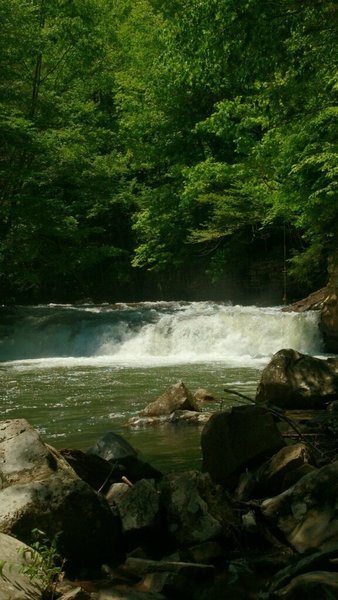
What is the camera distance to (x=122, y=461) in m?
5.12

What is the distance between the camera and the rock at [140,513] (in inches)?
157

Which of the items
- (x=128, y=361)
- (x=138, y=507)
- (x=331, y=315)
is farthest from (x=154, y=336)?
(x=138, y=507)

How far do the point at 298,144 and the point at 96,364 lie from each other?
707 centimetres

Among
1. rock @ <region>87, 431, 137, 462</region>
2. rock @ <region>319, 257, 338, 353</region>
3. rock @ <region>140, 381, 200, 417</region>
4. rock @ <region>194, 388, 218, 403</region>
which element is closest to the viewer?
rock @ <region>87, 431, 137, 462</region>

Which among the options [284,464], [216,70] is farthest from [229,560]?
[216,70]

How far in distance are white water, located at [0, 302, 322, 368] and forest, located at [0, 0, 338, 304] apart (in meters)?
1.97

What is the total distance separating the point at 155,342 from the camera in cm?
1742

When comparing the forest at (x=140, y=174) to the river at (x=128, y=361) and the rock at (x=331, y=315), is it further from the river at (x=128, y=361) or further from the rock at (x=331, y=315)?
the river at (x=128, y=361)

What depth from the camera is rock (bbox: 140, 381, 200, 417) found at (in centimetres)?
815

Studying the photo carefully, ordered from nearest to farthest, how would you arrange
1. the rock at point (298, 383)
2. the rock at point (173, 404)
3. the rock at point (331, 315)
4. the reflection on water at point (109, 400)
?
the reflection on water at point (109, 400) → the rock at point (298, 383) → the rock at point (173, 404) → the rock at point (331, 315)

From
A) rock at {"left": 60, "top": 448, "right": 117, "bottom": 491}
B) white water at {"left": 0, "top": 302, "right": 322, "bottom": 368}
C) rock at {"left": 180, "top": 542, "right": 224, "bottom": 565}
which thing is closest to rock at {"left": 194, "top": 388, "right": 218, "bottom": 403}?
rock at {"left": 60, "top": 448, "right": 117, "bottom": 491}

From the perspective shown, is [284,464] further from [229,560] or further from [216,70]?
[216,70]

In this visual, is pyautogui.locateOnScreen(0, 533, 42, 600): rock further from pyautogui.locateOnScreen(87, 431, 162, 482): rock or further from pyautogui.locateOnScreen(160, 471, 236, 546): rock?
pyautogui.locateOnScreen(87, 431, 162, 482): rock

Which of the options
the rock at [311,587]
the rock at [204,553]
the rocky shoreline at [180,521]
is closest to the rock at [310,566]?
the rocky shoreline at [180,521]
